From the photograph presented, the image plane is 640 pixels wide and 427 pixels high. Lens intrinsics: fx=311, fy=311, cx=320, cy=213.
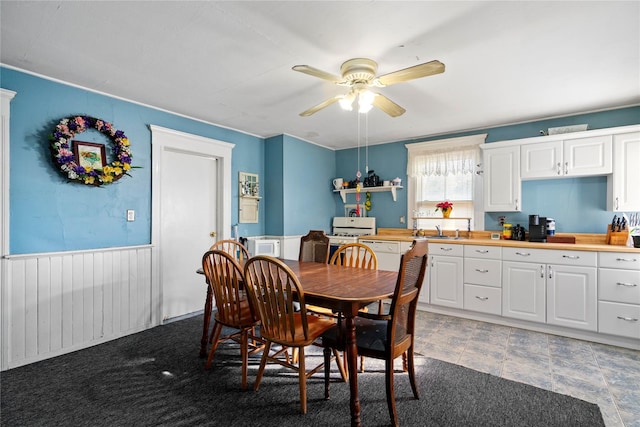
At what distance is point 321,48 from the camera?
220 centimetres

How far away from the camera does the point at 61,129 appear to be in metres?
2.66

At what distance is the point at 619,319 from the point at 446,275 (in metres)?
1.58

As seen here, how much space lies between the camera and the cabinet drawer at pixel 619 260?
2.88 m

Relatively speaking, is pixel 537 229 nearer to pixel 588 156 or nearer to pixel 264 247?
pixel 588 156

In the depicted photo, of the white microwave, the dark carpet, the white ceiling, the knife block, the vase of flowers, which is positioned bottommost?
the dark carpet

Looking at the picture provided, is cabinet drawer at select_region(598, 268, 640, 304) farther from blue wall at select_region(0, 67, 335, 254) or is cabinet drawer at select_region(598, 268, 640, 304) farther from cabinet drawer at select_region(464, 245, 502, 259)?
blue wall at select_region(0, 67, 335, 254)

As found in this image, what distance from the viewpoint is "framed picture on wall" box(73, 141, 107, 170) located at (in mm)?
2795

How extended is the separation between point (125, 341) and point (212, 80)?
2.60 metres

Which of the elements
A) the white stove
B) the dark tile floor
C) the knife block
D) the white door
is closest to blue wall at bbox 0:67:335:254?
the white door

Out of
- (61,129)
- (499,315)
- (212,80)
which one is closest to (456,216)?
(499,315)

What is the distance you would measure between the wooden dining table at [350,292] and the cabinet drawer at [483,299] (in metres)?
1.82

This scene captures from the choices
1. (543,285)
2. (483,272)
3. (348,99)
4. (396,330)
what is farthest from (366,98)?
(543,285)

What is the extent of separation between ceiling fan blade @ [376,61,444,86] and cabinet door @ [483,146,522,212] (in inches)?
95.0

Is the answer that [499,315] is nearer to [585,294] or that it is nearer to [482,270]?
[482,270]
